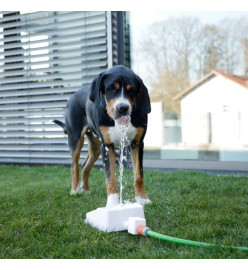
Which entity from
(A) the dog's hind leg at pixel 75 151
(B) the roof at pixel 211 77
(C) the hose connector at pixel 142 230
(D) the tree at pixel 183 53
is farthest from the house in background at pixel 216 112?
(C) the hose connector at pixel 142 230

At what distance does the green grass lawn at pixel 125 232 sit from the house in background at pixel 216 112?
174cm

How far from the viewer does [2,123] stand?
7.41 metres

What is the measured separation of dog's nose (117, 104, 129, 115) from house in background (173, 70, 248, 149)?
154 inches

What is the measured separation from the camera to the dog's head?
291 centimetres

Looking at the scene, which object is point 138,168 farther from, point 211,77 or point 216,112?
point 211,77

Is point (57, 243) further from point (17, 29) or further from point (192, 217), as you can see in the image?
point (17, 29)

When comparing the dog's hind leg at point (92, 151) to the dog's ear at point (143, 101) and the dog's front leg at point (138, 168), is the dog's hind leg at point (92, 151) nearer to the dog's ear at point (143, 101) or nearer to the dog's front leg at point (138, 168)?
the dog's front leg at point (138, 168)

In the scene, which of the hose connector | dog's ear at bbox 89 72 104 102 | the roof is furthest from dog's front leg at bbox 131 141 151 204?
the roof

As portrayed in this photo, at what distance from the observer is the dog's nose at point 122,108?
2.86m

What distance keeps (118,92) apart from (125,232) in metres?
1.12

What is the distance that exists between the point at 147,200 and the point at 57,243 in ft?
3.98

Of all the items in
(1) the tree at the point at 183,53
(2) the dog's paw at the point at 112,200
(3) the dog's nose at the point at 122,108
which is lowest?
(2) the dog's paw at the point at 112,200

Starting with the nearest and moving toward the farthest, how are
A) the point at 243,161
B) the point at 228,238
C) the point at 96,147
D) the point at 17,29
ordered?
1. the point at 228,238
2. the point at 96,147
3. the point at 243,161
4. the point at 17,29
